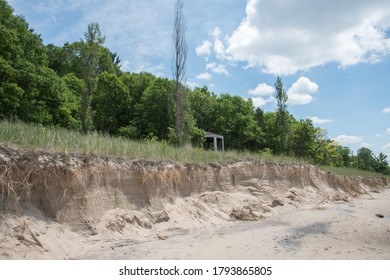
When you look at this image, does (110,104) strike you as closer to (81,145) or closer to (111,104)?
(111,104)

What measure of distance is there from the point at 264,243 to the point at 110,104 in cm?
3263

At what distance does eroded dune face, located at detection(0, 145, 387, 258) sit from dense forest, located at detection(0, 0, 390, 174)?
565 centimetres

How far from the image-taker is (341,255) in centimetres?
652

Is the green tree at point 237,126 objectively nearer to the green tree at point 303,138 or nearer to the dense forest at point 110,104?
the dense forest at point 110,104

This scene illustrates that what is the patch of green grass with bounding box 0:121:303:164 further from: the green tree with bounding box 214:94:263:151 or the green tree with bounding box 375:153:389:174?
the green tree with bounding box 375:153:389:174

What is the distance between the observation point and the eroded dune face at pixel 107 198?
22.8 feet

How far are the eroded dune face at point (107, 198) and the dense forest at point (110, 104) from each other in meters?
5.65

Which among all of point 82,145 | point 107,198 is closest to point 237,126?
point 82,145

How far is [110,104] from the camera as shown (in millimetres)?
37656

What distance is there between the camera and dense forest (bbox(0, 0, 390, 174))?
70.7 ft

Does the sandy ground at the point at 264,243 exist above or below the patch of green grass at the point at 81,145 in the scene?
below

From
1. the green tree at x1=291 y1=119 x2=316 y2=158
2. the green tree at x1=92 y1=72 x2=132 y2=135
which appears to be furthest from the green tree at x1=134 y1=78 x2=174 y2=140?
the green tree at x1=291 y1=119 x2=316 y2=158

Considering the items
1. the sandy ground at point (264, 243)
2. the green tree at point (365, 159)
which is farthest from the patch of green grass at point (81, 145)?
the green tree at point (365, 159)

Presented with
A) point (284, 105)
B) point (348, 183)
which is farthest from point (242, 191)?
point (284, 105)
